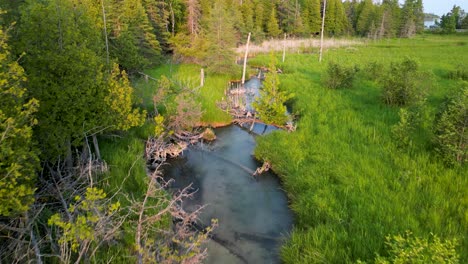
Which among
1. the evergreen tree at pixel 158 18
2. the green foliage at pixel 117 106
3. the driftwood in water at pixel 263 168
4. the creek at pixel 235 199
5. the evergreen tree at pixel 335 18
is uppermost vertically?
the evergreen tree at pixel 335 18

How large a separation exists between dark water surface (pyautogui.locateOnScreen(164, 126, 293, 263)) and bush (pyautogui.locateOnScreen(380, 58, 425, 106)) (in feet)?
24.0

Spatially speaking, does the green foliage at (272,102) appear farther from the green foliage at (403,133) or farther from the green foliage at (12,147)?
the green foliage at (12,147)

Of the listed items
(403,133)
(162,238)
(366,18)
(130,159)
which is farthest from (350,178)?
(366,18)

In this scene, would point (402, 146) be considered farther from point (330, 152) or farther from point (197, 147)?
point (197, 147)

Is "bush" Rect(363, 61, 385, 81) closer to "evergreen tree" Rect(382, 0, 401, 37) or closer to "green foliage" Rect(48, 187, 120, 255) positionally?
"green foliage" Rect(48, 187, 120, 255)

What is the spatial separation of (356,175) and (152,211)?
5894 mm

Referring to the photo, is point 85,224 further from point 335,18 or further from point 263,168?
point 335,18

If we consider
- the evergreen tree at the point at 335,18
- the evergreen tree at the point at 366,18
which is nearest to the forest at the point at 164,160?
the evergreen tree at the point at 335,18

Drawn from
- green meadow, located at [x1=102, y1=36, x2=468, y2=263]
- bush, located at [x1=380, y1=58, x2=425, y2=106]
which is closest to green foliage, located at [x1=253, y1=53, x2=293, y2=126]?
green meadow, located at [x1=102, y1=36, x2=468, y2=263]

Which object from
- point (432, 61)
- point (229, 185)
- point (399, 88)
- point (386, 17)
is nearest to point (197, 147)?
point (229, 185)

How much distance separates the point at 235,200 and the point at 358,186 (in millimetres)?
3627

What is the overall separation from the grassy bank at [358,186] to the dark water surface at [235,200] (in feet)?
1.79

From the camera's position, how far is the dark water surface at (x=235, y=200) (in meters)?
7.59

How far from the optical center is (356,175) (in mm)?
9273
